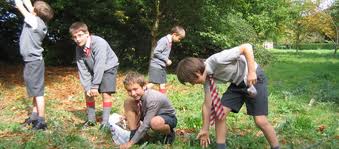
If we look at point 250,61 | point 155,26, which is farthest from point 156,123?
point 155,26

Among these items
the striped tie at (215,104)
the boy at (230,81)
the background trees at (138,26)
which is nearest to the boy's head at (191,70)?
the boy at (230,81)

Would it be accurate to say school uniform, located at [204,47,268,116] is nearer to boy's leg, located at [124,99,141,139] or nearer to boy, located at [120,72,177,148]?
boy, located at [120,72,177,148]

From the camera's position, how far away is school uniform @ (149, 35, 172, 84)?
26.7ft

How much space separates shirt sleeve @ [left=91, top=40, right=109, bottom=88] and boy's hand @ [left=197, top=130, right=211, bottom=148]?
1.69 m

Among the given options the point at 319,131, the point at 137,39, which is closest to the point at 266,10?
the point at 137,39

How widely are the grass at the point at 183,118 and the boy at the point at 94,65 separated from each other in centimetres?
41

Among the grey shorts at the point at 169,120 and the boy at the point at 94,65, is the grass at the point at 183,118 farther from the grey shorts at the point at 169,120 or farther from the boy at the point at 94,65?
the boy at the point at 94,65

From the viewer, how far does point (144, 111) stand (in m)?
5.08

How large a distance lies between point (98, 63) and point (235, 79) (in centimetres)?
208

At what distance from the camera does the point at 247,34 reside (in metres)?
16.5

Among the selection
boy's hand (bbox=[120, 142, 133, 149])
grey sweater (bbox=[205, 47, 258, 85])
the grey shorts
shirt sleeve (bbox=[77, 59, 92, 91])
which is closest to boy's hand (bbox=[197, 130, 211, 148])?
the grey shorts

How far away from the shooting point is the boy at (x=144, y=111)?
4.90 metres

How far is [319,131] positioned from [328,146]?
80 centimetres

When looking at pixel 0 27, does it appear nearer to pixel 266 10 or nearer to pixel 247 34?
pixel 247 34
